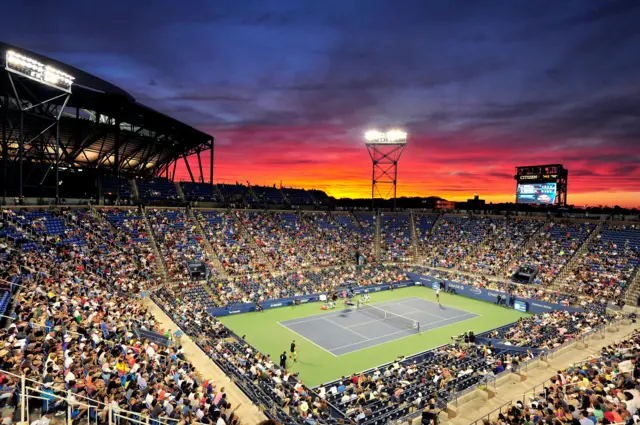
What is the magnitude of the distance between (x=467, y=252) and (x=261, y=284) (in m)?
27.1

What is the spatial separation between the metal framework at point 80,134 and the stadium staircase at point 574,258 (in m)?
47.0

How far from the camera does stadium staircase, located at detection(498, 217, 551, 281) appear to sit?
41888mm

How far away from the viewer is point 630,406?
1055 cm

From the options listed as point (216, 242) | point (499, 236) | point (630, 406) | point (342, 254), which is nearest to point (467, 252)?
point (499, 236)

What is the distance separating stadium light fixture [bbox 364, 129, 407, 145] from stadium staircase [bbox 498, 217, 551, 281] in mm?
22189

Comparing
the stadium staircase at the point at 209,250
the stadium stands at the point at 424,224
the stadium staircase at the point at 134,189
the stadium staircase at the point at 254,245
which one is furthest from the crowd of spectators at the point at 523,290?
the stadium staircase at the point at 134,189

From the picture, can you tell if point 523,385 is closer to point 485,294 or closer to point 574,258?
point 485,294

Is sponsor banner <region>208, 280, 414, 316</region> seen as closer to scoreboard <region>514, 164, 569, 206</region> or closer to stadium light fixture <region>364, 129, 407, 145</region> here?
scoreboard <region>514, 164, 569, 206</region>

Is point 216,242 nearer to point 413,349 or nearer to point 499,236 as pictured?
point 413,349

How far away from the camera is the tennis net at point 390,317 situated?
29.9 meters

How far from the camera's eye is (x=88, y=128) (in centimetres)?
4956

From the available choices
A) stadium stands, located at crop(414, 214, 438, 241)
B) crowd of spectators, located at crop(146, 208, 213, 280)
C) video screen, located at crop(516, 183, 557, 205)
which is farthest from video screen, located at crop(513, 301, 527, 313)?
crowd of spectators, located at crop(146, 208, 213, 280)

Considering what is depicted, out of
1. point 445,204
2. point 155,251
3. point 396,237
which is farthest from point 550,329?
point 445,204

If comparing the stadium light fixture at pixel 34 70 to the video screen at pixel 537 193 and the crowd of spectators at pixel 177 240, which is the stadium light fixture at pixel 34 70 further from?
the video screen at pixel 537 193
